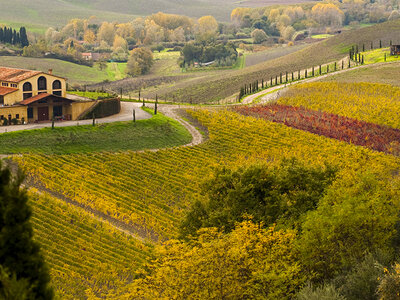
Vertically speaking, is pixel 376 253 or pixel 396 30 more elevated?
pixel 396 30

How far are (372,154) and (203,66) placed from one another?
131236 mm

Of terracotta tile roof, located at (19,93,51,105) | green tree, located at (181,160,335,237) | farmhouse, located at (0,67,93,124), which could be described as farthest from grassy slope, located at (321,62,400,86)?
green tree, located at (181,160,335,237)

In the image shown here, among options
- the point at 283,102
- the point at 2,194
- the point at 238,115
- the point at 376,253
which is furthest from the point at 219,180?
the point at 283,102

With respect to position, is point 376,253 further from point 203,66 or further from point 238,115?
point 203,66

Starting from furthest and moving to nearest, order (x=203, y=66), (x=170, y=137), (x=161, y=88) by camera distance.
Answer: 1. (x=203, y=66)
2. (x=161, y=88)
3. (x=170, y=137)

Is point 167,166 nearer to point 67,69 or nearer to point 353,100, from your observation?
point 353,100

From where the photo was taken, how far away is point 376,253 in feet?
82.6

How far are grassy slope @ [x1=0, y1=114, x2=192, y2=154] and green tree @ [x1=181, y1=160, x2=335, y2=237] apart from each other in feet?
68.1

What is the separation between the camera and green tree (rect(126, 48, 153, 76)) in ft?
588

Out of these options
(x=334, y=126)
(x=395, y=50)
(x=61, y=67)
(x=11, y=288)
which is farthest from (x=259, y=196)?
(x=61, y=67)

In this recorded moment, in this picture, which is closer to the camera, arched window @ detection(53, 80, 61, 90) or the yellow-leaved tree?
the yellow-leaved tree

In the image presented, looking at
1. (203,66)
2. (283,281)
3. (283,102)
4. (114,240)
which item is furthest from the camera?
(203,66)

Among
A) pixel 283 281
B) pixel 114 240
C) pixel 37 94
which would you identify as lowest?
pixel 114 240

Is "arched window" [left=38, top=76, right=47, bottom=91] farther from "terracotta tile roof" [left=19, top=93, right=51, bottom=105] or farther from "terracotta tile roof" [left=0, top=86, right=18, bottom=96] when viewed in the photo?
"terracotta tile roof" [left=0, top=86, right=18, bottom=96]
